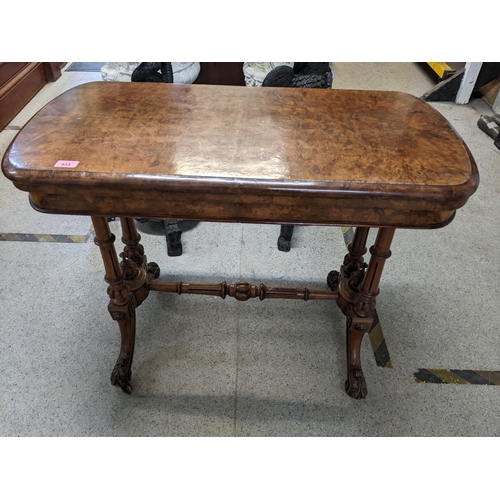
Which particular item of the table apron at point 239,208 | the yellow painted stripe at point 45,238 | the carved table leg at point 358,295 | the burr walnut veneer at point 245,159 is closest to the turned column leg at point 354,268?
the carved table leg at point 358,295

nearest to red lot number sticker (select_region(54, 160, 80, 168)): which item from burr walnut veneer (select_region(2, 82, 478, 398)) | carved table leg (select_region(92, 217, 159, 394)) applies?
burr walnut veneer (select_region(2, 82, 478, 398))

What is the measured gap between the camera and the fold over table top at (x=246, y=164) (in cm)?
105

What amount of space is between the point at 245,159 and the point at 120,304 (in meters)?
0.74

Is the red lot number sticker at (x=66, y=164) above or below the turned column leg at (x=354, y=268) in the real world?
above

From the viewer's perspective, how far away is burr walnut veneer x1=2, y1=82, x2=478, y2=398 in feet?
3.47

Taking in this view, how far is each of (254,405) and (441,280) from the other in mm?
1111

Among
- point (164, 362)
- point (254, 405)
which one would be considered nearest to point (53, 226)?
point (164, 362)

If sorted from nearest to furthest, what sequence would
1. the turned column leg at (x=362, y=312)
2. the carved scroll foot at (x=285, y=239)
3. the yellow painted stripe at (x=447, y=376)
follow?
1. the turned column leg at (x=362, y=312)
2. the yellow painted stripe at (x=447, y=376)
3. the carved scroll foot at (x=285, y=239)

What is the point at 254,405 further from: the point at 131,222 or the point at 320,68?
the point at 320,68

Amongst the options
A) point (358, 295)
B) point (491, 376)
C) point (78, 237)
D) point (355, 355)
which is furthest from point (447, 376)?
point (78, 237)

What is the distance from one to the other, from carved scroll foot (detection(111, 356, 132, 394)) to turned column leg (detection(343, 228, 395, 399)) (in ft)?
2.63

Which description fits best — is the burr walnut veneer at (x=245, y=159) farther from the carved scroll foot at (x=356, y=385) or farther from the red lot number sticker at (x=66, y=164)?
the carved scroll foot at (x=356, y=385)

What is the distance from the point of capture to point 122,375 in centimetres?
157

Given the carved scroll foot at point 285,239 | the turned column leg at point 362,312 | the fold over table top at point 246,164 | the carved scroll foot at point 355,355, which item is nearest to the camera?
the fold over table top at point 246,164
